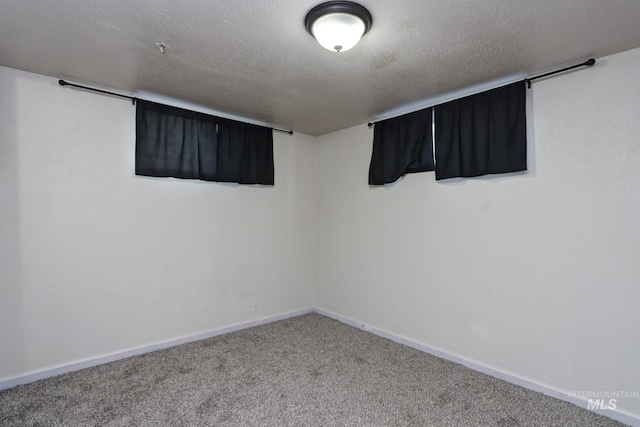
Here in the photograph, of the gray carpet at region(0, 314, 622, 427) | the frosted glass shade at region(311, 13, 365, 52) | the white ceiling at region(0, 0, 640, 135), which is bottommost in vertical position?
the gray carpet at region(0, 314, 622, 427)

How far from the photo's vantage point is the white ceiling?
168 cm

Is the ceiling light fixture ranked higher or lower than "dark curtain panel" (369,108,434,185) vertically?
higher

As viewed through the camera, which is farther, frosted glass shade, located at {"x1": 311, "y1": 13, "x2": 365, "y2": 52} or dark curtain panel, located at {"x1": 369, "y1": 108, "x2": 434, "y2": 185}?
dark curtain panel, located at {"x1": 369, "y1": 108, "x2": 434, "y2": 185}

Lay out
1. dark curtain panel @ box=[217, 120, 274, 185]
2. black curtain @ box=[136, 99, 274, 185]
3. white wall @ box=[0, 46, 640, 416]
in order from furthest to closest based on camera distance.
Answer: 1. dark curtain panel @ box=[217, 120, 274, 185]
2. black curtain @ box=[136, 99, 274, 185]
3. white wall @ box=[0, 46, 640, 416]

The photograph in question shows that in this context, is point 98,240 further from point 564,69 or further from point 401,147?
point 564,69

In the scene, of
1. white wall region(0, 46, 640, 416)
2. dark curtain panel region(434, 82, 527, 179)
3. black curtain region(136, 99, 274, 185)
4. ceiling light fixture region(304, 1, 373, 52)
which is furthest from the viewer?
black curtain region(136, 99, 274, 185)

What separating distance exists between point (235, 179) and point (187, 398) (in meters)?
2.09

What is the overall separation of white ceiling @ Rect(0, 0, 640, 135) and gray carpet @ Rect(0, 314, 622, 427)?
2.32m

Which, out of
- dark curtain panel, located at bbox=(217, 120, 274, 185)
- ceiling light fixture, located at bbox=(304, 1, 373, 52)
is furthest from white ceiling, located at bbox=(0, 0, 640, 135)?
dark curtain panel, located at bbox=(217, 120, 274, 185)

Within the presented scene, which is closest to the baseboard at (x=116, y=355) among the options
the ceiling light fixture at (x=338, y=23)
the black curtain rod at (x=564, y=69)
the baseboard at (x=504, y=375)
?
the baseboard at (x=504, y=375)

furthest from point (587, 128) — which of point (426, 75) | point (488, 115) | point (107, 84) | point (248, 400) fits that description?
point (107, 84)

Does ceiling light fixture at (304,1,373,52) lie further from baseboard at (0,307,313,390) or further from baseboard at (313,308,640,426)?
baseboard at (0,307,313,390)

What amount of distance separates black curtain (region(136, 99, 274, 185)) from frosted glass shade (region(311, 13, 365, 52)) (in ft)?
6.12

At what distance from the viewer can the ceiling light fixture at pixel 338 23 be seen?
5.32ft
